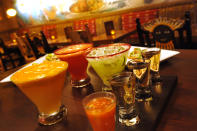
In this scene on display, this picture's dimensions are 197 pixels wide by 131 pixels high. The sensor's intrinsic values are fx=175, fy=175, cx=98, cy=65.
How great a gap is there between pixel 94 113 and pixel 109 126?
0.07 m

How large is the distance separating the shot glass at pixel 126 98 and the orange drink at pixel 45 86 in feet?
0.67

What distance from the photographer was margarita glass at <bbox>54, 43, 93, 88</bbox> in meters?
0.89

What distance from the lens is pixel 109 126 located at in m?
0.52

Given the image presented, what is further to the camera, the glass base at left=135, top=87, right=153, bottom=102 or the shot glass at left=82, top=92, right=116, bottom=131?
→ the glass base at left=135, top=87, right=153, bottom=102

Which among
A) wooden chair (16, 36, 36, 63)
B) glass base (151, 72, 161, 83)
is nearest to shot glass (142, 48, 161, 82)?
glass base (151, 72, 161, 83)

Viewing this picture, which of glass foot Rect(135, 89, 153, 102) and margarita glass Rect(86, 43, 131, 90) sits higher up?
margarita glass Rect(86, 43, 131, 90)

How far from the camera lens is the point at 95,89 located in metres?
0.89

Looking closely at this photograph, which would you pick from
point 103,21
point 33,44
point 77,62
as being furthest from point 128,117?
point 103,21

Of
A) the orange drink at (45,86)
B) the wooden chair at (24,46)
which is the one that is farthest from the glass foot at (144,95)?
the wooden chair at (24,46)

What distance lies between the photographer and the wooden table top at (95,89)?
57 centimetres

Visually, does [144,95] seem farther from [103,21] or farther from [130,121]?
[103,21]

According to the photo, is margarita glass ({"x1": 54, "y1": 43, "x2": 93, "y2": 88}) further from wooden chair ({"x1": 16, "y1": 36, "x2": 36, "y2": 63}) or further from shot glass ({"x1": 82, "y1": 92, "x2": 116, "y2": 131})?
wooden chair ({"x1": 16, "y1": 36, "x2": 36, "y2": 63})

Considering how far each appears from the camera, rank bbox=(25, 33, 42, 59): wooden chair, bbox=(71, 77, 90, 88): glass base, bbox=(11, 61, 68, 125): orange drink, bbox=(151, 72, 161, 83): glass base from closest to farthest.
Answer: bbox=(11, 61, 68, 125): orange drink
bbox=(151, 72, 161, 83): glass base
bbox=(71, 77, 90, 88): glass base
bbox=(25, 33, 42, 59): wooden chair

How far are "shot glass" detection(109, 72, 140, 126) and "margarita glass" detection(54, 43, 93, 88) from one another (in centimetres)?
34
